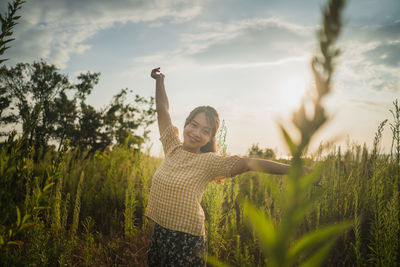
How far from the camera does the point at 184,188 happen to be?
2137 mm

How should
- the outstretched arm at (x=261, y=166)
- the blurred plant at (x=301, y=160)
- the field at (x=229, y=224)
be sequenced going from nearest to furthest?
1. the blurred plant at (x=301, y=160)
2. the outstretched arm at (x=261, y=166)
3. the field at (x=229, y=224)

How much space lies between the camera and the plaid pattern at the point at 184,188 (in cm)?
208

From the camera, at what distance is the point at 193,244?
6.73 feet

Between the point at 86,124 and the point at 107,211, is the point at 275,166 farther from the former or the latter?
the point at 86,124

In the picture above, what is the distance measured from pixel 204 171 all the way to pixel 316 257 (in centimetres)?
195

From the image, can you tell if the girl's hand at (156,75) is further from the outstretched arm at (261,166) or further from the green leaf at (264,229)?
the green leaf at (264,229)

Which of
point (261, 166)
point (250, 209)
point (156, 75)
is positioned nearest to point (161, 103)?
point (156, 75)

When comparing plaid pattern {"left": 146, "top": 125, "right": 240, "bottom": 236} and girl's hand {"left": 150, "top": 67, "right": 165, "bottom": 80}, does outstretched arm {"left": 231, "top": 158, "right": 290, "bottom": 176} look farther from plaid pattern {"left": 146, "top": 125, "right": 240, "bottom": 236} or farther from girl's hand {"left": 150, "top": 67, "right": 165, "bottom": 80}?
girl's hand {"left": 150, "top": 67, "right": 165, "bottom": 80}

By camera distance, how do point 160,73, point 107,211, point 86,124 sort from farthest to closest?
point 86,124 → point 107,211 → point 160,73

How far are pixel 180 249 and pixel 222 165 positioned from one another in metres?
0.91

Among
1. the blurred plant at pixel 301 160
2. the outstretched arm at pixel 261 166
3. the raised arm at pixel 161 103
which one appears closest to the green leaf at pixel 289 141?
the blurred plant at pixel 301 160

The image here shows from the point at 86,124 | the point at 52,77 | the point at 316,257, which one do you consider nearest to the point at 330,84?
the point at 316,257

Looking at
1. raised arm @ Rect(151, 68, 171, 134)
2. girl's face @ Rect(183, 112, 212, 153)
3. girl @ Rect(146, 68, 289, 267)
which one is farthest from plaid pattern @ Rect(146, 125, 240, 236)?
raised arm @ Rect(151, 68, 171, 134)

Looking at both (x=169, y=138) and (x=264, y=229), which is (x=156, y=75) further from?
(x=264, y=229)
